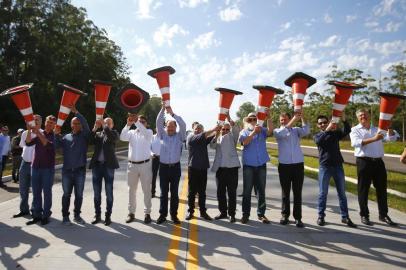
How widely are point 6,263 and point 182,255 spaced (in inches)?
87.5

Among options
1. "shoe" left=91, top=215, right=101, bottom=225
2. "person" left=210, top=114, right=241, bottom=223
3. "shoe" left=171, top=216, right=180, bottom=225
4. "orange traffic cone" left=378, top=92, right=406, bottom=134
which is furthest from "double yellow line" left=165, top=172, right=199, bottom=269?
"orange traffic cone" left=378, top=92, right=406, bottom=134

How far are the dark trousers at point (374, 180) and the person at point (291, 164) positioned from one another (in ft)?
3.96

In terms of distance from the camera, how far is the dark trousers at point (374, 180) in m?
6.86

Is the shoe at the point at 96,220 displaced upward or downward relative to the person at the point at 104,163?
downward

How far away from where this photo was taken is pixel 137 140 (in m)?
7.12

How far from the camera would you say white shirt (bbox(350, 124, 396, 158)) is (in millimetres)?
6852

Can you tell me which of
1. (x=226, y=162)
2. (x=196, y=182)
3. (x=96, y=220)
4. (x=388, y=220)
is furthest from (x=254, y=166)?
(x=96, y=220)

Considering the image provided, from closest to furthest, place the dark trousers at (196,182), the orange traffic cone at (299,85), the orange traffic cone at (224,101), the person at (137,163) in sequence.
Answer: the orange traffic cone at (299,85)
the orange traffic cone at (224,101)
the person at (137,163)
the dark trousers at (196,182)

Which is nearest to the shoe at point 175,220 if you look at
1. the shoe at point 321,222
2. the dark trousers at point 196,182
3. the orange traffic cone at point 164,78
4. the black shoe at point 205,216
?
the dark trousers at point 196,182

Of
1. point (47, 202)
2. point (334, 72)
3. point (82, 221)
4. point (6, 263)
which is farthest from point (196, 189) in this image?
point (334, 72)

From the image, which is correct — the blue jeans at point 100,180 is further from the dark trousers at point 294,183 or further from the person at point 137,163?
the dark trousers at point 294,183

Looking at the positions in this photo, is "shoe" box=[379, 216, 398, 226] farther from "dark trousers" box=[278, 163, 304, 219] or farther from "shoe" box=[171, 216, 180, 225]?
"shoe" box=[171, 216, 180, 225]

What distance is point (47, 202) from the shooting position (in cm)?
675

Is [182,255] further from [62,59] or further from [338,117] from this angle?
[62,59]
